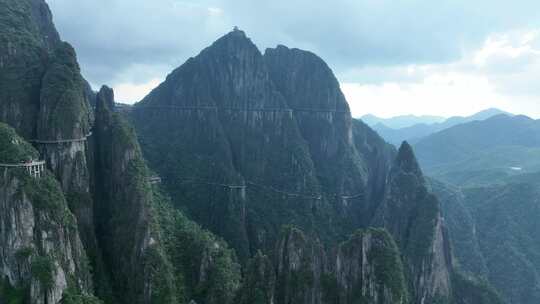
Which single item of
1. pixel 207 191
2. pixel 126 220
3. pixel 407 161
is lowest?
pixel 207 191

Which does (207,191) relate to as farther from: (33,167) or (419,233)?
(33,167)

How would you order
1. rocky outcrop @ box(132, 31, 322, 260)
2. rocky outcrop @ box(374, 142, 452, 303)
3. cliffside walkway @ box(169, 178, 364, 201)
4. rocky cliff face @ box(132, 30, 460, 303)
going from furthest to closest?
cliffside walkway @ box(169, 178, 364, 201), rocky outcrop @ box(132, 31, 322, 260), rocky cliff face @ box(132, 30, 460, 303), rocky outcrop @ box(374, 142, 452, 303)

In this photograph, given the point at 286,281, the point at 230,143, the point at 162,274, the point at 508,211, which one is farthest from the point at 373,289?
the point at 508,211

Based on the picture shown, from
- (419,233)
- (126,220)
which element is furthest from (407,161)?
(126,220)

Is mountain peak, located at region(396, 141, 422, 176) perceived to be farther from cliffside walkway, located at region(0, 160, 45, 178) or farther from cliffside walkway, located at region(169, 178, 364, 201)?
→ cliffside walkway, located at region(0, 160, 45, 178)

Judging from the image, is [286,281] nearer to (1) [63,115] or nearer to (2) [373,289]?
(2) [373,289]

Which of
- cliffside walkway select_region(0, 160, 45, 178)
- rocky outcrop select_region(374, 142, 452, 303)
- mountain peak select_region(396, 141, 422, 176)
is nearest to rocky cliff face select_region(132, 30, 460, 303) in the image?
mountain peak select_region(396, 141, 422, 176)
